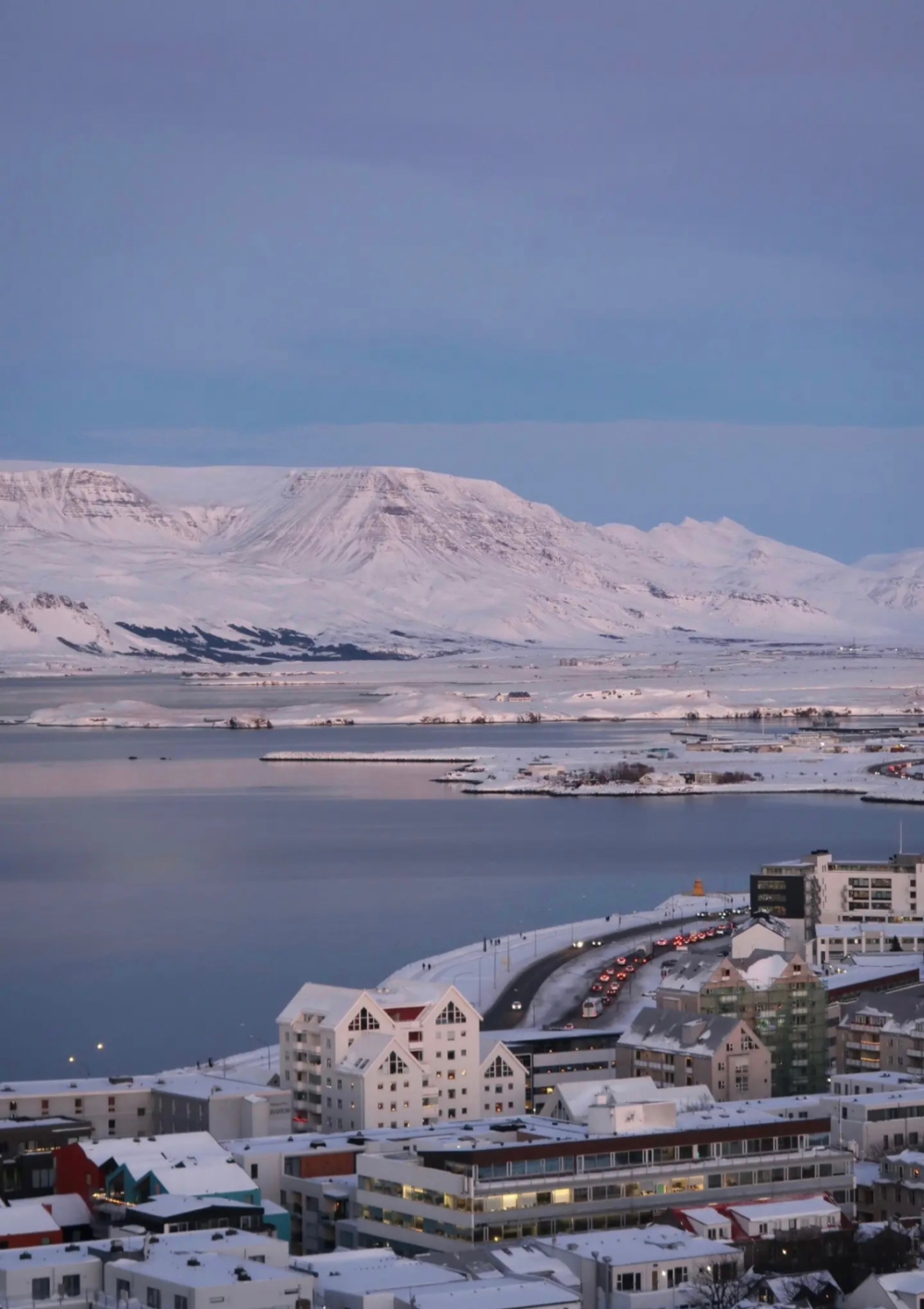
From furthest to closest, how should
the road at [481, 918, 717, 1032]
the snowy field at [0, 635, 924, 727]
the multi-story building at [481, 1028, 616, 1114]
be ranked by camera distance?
the snowy field at [0, 635, 924, 727]
the road at [481, 918, 717, 1032]
the multi-story building at [481, 1028, 616, 1114]

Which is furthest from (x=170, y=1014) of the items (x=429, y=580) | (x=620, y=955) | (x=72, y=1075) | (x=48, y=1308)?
(x=429, y=580)

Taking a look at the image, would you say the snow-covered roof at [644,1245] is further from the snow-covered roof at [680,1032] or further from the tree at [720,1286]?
the snow-covered roof at [680,1032]

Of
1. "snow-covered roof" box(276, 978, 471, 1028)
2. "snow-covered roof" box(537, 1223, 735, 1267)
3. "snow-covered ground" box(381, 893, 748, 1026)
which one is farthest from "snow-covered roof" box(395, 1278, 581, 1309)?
"snow-covered ground" box(381, 893, 748, 1026)

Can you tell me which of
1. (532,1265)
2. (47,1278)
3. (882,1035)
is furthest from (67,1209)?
(882,1035)

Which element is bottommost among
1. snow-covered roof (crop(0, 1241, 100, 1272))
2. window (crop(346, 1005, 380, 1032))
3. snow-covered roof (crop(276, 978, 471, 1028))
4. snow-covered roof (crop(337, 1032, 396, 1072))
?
snow-covered roof (crop(0, 1241, 100, 1272))

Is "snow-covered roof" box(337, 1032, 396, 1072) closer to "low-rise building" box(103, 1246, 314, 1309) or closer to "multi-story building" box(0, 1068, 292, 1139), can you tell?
"multi-story building" box(0, 1068, 292, 1139)

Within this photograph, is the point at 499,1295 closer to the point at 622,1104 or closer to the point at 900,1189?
the point at 622,1104
